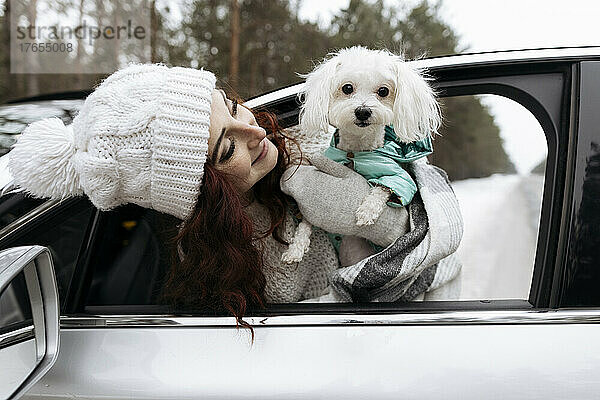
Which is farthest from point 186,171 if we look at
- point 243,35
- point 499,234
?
point 243,35

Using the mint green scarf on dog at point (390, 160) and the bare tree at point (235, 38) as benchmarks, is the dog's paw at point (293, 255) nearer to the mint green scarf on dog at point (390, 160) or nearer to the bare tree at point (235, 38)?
the mint green scarf on dog at point (390, 160)

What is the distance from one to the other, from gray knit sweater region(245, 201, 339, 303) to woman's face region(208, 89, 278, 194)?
0.53 feet

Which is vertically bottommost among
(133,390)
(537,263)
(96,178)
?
(133,390)

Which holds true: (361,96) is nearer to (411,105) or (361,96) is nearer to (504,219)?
(411,105)

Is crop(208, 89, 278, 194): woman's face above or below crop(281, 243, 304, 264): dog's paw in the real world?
above

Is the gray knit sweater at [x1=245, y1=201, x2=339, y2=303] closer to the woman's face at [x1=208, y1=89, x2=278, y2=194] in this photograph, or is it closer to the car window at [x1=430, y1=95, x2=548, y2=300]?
the woman's face at [x1=208, y1=89, x2=278, y2=194]

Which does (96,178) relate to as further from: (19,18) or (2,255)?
(19,18)

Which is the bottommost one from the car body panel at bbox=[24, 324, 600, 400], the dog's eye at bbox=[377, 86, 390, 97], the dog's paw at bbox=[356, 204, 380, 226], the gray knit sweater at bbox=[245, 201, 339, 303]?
the car body panel at bbox=[24, 324, 600, 400]

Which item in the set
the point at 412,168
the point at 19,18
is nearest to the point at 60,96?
the point at 412,168

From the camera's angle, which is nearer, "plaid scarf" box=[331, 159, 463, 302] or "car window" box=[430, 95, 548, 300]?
"plaid scarf" box=[331, 159, 463, 302]

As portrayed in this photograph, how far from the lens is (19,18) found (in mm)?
9086

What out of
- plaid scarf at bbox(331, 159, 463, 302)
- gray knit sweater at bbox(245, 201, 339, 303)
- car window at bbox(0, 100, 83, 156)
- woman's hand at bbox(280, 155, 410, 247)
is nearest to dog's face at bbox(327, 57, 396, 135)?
woman's hand at bbox(280, 155, 410, 247)

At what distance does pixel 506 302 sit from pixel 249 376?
67cm

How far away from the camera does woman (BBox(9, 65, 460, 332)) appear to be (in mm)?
1580
